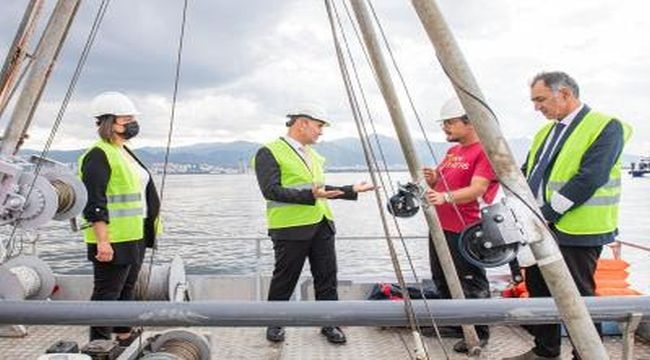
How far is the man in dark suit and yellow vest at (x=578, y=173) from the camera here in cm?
312

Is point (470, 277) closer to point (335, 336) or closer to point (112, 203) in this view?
point (335, 336)

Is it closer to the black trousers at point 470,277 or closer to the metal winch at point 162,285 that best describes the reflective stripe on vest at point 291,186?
the black trousers at point 470,277

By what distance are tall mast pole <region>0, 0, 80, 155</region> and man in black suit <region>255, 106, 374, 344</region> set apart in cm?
158

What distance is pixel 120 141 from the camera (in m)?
4.08

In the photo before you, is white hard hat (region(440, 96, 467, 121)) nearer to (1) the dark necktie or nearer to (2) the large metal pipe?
(1) the dark necktie

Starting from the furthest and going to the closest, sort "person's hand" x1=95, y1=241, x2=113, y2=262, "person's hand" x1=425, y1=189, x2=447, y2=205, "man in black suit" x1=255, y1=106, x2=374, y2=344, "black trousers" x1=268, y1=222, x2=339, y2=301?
"black trousers" x1=268, y1=222, x2=339, y2=301 → "man in black suit" x1=255, y1=106, x2=374, y2=344 → "person's hand" x1=95, y1=241, x2=113, y2=262 → "person's hand" x1=425, y1=189, x2=447, y2=205

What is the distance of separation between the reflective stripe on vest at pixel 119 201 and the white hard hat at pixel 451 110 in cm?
206

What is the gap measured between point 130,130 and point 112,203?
1.60 ft

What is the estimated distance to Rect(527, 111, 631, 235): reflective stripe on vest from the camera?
318 centimetres

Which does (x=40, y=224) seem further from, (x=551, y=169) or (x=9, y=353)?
(x=551, y=169)

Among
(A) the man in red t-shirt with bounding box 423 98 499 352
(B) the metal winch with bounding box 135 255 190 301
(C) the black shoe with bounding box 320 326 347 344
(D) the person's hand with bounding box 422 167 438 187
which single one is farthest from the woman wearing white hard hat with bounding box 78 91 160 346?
(A) the man in red t-shirt with bounding box 423 98 499 352

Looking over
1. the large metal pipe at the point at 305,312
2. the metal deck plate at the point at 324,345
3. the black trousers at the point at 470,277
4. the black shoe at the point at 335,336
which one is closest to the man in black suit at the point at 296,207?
the black shoe at the point at 335,336

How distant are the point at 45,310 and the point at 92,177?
73.3 inches

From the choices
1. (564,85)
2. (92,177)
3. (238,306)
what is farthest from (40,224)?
(564,85)
